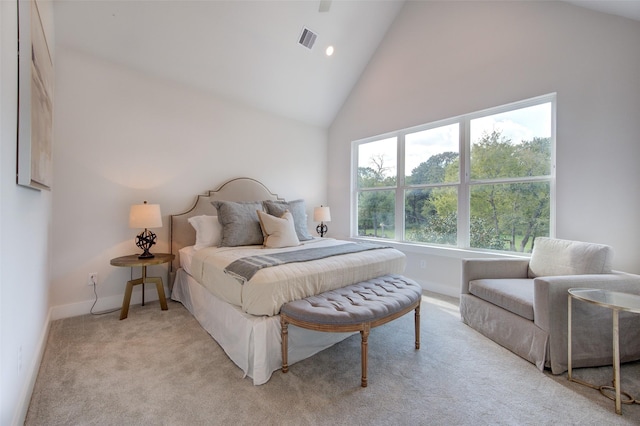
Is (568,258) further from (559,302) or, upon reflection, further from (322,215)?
(322,215)

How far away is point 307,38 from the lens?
3508 millimetres

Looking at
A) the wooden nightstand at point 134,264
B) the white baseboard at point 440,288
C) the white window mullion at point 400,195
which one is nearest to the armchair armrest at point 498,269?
the white baseboard at point 440,288

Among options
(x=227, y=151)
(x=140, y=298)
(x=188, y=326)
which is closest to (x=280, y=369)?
(x=188, y=326)

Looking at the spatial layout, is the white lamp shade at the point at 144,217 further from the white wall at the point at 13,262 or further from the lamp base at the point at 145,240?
the white wall at the point at 13,262

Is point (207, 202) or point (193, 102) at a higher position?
point (193, 102)

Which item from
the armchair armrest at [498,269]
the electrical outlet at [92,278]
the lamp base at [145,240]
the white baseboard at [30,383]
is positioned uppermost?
the lamp base at [145,240]

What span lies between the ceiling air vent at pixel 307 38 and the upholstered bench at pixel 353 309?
319 centimetres

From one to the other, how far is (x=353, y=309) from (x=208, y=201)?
8.58 feet

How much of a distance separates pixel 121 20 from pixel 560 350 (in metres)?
4.71

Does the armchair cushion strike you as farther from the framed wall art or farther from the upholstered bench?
the framed wall art

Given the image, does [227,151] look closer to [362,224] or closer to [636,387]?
[362,224]

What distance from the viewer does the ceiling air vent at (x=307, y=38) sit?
3434mm

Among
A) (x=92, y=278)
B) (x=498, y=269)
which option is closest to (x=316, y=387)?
(x=498, y=269)

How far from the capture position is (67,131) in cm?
270
